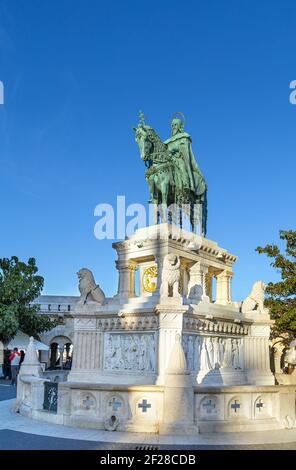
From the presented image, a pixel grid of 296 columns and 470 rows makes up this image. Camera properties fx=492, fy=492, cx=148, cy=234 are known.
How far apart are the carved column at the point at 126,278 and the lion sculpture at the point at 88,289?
0.69 meters

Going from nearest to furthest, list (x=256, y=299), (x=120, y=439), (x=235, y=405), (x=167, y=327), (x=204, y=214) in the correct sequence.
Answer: (x=120, y=439) → (x=235, y=405) → (x=167, y=327) → (x=256, y=299) → (x=204, y=214)

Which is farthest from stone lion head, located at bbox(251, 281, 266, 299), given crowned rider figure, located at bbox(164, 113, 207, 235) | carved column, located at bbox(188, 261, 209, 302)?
crowned rider figure, located at bbox(164, 113, 207, 235)

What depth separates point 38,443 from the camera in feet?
30.2

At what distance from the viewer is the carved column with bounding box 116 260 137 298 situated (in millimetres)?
15781

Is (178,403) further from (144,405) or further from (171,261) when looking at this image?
(171,261)

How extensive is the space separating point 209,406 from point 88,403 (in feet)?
8.77

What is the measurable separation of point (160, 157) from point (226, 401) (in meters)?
8.35

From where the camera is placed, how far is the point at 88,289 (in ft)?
50.3

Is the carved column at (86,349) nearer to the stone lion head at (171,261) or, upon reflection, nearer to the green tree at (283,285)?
the stone lion head at (171,261)

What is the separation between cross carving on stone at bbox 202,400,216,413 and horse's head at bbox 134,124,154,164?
8.24 metres

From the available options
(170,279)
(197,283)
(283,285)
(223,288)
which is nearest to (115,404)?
(170,279)

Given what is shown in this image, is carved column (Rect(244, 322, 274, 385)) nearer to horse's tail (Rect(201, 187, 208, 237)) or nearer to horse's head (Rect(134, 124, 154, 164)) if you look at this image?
horse's tail (Rect(201, 187, 208, 237))

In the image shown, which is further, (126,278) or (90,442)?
(126,278)

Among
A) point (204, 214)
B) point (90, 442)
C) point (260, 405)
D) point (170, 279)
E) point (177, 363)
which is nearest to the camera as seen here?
point (90, 442)
